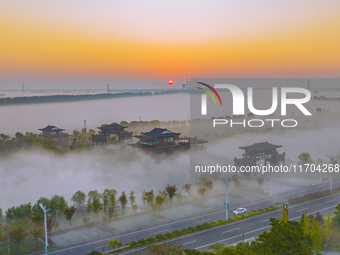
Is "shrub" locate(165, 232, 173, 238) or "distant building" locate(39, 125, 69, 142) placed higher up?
"distant building" locate(39, 125, 69, 142)

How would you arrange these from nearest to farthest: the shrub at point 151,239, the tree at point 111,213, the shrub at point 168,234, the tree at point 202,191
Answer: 1. the shrub at point 151,239
2. the shrub at point 168,234
3. the tree at point 111,213
4. the tree at point 202,191

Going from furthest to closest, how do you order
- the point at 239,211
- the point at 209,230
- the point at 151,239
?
the point at 239,211 < the point at 209,230 < the point at 151,239

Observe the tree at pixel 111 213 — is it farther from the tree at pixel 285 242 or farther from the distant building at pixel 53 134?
the distant building at pixel 53 134

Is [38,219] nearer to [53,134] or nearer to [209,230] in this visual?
[209,230]

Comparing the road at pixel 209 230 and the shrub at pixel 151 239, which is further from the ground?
the shrub at pixel 151 239

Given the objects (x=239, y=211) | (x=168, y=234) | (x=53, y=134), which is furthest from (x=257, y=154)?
(x=53, y=134)

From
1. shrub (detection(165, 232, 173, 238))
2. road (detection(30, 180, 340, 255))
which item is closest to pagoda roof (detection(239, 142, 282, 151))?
road (detection(30, 180, 340, 255))

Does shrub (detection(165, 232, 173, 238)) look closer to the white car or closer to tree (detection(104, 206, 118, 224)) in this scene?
tree (detection(104, 206, 118, 224))

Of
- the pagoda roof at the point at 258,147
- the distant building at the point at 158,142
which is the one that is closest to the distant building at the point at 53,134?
the distant building at the point at 158,142

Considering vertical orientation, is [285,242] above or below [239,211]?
above
